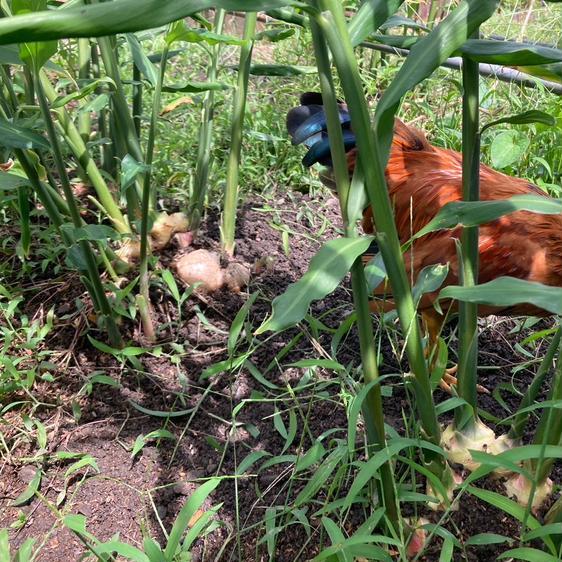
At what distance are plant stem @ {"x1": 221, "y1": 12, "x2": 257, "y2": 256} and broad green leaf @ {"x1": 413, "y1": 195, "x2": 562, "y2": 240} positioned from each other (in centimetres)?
99

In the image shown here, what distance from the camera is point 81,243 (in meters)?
1.51

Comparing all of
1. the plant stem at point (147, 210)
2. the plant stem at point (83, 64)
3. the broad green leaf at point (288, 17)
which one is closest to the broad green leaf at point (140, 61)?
the plant stem at point (147, 210)

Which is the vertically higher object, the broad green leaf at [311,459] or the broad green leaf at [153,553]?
the broad green leaf at [311,459]

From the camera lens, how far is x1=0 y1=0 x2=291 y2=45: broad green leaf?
653 mm

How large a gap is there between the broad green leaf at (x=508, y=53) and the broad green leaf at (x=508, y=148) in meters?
0.98

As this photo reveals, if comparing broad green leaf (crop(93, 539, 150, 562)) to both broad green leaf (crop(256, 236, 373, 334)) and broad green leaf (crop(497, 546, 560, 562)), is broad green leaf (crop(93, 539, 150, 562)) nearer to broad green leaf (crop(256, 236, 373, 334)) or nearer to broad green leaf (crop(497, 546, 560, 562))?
broad green leaf (crop(256, 236, 373, 334))

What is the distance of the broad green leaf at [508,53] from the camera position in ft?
2.94

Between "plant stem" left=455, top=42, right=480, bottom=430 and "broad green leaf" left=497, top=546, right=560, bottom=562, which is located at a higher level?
"plant stem" left=455, top=42, right=480, bottom=430

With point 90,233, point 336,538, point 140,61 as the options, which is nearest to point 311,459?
point 336,538

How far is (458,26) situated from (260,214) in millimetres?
1554

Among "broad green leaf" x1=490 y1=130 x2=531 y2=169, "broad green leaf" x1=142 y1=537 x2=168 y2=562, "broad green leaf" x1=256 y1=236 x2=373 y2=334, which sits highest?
"broad green leaf" x1=256 y1=236 x2=373 y2=334

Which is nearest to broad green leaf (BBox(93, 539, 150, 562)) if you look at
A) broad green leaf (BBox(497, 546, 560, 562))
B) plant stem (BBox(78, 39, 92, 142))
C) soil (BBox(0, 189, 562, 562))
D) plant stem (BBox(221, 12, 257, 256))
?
soil (BBox(0, 189, 562, 562))

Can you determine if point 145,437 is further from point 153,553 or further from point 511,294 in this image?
point 511,294

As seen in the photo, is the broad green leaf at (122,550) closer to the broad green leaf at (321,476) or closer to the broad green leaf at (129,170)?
the broad green leaf at (321,476)
